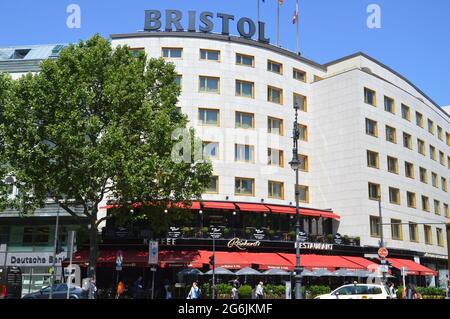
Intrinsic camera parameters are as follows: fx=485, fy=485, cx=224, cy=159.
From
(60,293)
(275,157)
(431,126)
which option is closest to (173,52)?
(275,157)

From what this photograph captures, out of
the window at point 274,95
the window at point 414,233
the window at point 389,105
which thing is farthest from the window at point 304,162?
the window at point 414,233

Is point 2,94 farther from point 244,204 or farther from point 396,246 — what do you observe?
point 396,246

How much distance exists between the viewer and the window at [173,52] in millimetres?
41938

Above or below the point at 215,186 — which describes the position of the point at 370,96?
above

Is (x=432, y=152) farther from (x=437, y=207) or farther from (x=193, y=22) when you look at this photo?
(x=193, y=22)

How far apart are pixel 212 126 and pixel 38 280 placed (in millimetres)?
18049

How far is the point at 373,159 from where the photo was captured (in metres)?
45.9

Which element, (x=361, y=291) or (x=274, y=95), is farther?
(x=274, y=95)

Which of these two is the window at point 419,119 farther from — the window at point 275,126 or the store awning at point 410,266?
the window at point 275,126

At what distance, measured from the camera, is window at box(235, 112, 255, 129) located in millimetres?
41844

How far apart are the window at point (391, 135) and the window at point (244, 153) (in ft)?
50.5

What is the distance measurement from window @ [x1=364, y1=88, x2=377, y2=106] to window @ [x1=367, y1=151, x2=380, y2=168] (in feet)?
16.4

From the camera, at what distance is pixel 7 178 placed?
99.2 ft

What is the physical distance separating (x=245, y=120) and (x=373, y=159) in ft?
43.5
